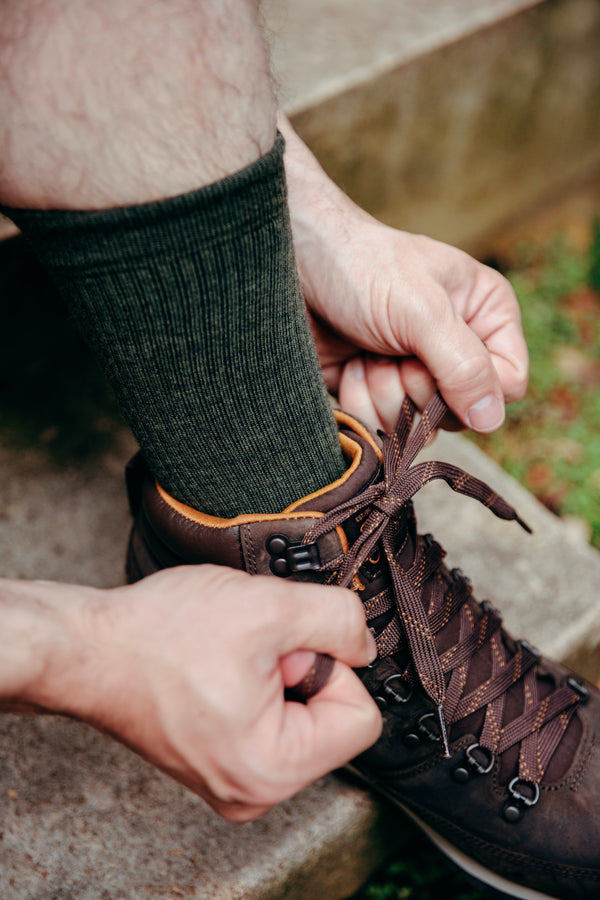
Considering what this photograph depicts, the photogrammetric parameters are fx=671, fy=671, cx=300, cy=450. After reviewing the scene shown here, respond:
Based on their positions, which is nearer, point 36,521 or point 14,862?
point 14,862

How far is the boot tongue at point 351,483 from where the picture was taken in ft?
2.85

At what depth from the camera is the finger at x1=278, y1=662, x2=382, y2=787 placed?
66 cm

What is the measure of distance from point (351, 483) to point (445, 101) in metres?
1.55

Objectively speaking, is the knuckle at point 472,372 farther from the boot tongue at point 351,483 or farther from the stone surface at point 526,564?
the stone surface at point 526,564

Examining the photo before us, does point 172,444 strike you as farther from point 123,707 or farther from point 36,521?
point 36,521

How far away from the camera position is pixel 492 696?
972 mm

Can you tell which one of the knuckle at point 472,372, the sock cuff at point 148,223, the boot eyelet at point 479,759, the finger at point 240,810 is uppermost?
the sock cuff at point 148,223

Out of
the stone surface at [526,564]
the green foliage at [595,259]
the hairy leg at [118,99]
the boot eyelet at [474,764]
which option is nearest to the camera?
the hairy leg at [118,99]

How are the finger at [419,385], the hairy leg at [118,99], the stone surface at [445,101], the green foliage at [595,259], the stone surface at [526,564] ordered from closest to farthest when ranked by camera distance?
the hairy leg at [118,99] → the finger at [419,385] → the stone surface at [526,564] → the stone surface at [445,101] → the green foliage at [595,259]

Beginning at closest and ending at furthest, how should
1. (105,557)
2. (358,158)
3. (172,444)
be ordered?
(172,444) → (105,557) → (358,158)

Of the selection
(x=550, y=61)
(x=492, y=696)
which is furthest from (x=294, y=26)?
(x=492, y=696)

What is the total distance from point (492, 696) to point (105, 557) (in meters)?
0.74

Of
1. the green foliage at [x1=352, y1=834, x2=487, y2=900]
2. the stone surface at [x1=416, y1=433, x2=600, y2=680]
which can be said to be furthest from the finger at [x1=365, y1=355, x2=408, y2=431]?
the green foliage at [x1=352, y1=834, x2=487, y2=900]

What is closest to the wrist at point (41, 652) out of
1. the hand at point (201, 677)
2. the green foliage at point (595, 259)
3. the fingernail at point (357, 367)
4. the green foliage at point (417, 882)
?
the hand at point (201, 677)
